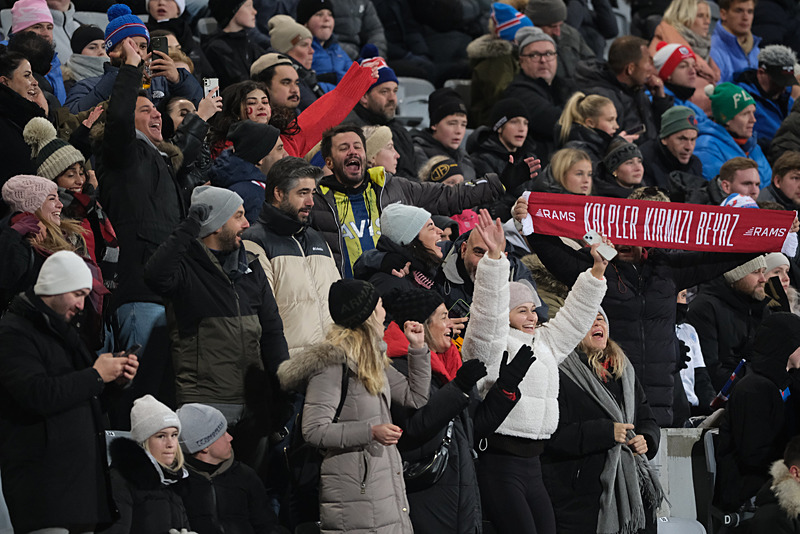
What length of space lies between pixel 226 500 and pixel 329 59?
19.5 feet

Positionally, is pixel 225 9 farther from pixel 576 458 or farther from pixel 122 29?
pixel 576 458

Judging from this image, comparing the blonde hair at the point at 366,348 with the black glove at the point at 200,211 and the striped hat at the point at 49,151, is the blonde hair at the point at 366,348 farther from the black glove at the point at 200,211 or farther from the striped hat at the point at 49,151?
the striped hat at the point at 49,151

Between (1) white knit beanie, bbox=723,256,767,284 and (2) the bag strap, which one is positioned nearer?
A: (2) the bag strap

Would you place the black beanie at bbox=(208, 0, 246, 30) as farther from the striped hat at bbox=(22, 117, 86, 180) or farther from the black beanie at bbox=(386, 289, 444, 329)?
the black beanie at bbox=(386, 289, 444, 329)

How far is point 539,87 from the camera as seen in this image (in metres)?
11.6

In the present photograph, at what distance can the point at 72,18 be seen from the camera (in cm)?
1042

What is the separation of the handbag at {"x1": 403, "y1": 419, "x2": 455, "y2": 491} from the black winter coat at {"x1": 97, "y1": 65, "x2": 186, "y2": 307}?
1649 mm

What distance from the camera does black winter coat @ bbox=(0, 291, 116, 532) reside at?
215 inches

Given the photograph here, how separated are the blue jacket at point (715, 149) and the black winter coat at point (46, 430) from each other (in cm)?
763

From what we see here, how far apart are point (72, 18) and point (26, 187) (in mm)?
4147

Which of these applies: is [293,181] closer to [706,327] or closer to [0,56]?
[0,56]

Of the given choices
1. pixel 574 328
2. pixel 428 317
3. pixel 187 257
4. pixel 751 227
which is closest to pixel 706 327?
pixel 751 227

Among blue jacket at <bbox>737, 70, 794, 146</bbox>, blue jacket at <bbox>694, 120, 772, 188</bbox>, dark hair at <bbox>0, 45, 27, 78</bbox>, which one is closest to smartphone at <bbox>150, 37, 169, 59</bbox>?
dark hair at <bbox>0, 45, 27, 78</bbox>

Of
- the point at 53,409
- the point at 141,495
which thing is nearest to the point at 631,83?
the point at 141,495
